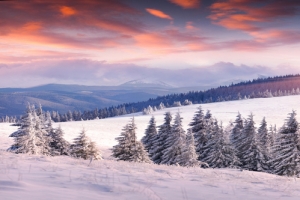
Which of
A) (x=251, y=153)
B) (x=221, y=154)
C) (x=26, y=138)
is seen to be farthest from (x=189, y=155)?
(x=26, y=138)

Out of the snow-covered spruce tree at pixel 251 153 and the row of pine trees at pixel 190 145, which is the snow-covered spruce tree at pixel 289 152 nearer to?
the row of pine trees at pixel 190 145

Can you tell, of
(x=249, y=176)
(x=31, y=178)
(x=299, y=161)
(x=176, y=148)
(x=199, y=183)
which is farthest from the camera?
(x=176, y=148)

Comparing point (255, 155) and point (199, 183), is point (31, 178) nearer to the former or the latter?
point (199, 183)

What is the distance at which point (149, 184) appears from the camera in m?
10.4

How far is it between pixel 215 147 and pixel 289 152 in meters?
8.52

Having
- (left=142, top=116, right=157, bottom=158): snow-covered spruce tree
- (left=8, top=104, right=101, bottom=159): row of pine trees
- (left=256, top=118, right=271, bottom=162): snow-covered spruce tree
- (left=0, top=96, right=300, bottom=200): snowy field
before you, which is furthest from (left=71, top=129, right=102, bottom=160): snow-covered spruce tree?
(left=256, top=118, right=271, bottom=162): snow-covered spruce tree

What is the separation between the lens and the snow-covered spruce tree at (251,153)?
3394 cm

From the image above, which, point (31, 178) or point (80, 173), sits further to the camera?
point (80, 173)

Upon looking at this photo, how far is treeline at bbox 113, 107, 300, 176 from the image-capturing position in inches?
1142

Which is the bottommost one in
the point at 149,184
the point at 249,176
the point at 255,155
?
the point at 255,155

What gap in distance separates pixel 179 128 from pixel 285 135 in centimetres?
1191

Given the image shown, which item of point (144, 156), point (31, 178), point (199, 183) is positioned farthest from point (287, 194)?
point (144, 156)

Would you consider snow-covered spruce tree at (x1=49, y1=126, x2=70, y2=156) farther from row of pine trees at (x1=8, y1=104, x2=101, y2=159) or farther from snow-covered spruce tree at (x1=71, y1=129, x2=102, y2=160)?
snow-covered spruce tree at (x1=71, y1=129, x2=102, y2=160)

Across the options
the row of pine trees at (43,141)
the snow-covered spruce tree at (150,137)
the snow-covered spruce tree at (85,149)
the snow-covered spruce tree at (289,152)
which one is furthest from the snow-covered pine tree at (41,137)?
the snow-covered spruce tree at (289,152)
